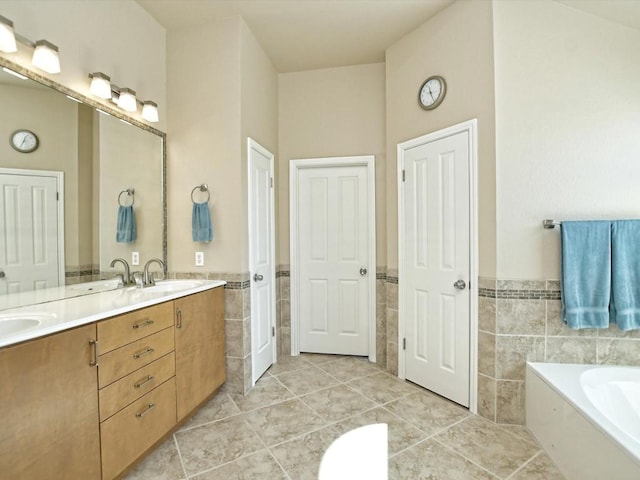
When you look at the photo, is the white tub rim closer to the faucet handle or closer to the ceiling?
the ceiling

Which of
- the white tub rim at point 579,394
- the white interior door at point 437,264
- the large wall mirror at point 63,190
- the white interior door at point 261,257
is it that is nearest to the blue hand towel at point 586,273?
the white tub rim at point 579,394

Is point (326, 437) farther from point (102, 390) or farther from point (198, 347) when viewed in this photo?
point (102, 390)

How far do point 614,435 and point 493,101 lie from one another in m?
1.88

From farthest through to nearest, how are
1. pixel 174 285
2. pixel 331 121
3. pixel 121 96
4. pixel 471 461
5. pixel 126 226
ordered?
pixel 331 121
pixel 174 285
pixel 126 226
pixel 121 96
pixel 471 461

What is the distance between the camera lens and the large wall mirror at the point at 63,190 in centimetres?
154

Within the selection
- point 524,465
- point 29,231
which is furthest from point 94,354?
point 524,465

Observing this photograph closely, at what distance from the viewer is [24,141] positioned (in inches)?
62.4

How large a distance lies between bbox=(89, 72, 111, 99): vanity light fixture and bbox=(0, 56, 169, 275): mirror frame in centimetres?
6

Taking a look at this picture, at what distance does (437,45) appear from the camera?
2.41 meters

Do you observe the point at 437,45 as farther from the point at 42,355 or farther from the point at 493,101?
the point at 42,355

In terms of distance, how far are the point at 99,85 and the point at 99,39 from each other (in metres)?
0.36

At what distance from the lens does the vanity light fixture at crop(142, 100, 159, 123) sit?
7.61 ft

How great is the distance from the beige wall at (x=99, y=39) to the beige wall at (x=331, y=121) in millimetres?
1202

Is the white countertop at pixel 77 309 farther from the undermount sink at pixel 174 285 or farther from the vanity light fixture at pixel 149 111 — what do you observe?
the vanity light fixture at pixel 149 111
